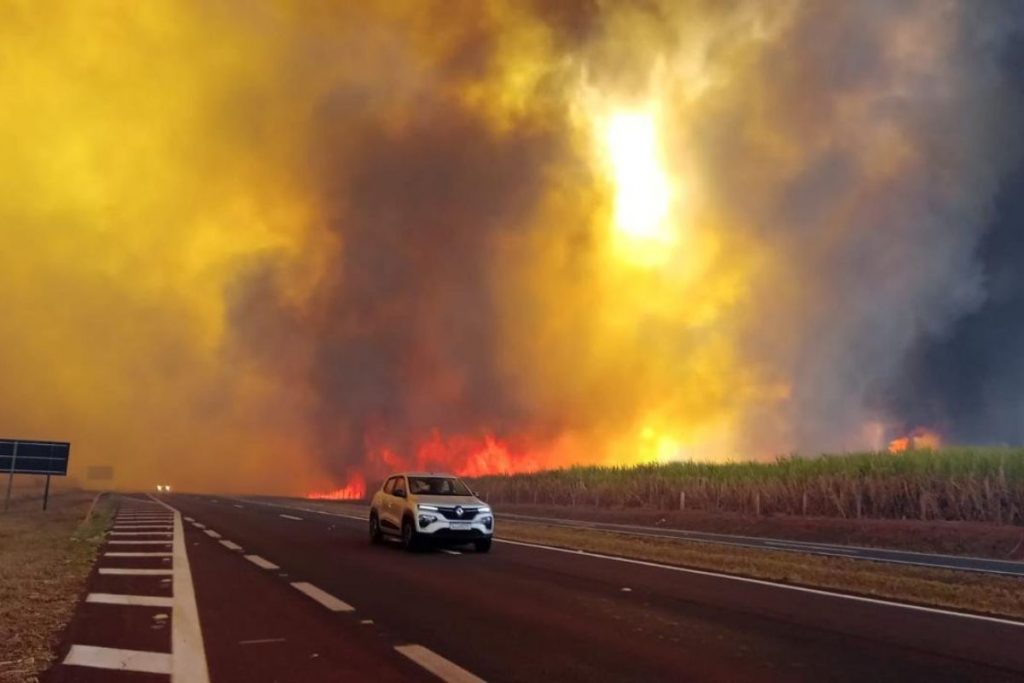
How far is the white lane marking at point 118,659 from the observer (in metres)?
7.00

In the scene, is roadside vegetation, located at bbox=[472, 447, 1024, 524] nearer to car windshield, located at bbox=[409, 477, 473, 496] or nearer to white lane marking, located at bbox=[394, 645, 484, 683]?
car windshield, located at bbox=[409, 477, 473, 496]

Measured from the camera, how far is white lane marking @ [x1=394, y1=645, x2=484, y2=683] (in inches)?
257

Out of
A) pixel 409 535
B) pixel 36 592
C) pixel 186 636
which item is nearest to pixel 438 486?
pixel 409 535

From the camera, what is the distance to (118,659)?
7309 mm

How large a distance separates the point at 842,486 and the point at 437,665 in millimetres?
27947

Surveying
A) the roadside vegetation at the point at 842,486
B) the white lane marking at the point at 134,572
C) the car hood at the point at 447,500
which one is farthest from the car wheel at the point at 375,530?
the roadside vegetation at the point at 842,486

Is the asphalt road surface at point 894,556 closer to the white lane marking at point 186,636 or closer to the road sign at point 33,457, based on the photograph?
the white lane marking at point 186,636

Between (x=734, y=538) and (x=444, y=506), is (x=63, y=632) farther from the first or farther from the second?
(x=734, y=538)

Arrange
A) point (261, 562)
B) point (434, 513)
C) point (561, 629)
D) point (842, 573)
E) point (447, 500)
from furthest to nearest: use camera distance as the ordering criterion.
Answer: point (447, 500)
point (434, 513)
point (261, 562)
point (842, 573)
point (561, 629)

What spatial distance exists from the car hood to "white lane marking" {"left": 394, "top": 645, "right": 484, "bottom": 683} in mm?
10454

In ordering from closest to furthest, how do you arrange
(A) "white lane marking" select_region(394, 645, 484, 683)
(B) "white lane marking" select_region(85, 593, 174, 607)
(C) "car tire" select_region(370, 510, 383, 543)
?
1. (A) "white lane marking" select_region(394, 645, 484, 683)
2. (B) "white lane marking" select_region(85, 593, 174, 607)
3. (C) "car tire" select_region(370, 510, 383, 543)

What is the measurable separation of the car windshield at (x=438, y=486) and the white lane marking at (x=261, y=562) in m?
4.06

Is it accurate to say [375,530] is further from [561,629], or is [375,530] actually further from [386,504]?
[561,629]

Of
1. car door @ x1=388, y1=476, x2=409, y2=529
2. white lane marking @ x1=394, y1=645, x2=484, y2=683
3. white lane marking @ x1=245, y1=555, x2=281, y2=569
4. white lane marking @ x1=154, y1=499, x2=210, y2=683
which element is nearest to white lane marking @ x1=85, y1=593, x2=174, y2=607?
white lane marking @ x1=154, y1=499, x2=210, y2=683
